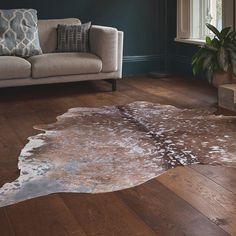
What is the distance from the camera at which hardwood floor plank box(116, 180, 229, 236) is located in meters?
1.99

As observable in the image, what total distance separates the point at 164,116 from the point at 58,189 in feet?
5.64

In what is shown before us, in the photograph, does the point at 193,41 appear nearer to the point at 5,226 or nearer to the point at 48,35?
the point at 48,35

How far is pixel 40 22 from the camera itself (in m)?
5.42

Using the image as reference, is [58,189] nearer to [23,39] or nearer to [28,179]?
[28,179]

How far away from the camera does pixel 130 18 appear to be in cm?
612

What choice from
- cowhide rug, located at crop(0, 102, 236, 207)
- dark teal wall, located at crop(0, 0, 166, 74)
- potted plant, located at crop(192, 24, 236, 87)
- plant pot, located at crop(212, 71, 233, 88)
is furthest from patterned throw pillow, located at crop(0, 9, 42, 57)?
plant pot, located at crop(212, 71, 233, 88)

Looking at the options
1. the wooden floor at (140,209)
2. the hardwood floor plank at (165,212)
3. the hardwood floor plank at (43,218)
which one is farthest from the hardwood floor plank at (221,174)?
the hardwood floor plank at (43,218)

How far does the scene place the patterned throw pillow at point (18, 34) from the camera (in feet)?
16.4

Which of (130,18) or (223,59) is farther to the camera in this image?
(130,18)

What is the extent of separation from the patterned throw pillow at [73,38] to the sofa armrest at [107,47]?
21cm

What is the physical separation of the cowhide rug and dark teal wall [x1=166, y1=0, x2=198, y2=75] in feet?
6.25

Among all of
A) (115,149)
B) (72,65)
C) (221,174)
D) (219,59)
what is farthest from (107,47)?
(221,174)

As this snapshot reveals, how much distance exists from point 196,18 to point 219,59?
173 centimetres

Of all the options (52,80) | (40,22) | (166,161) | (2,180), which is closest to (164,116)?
(166,161)
